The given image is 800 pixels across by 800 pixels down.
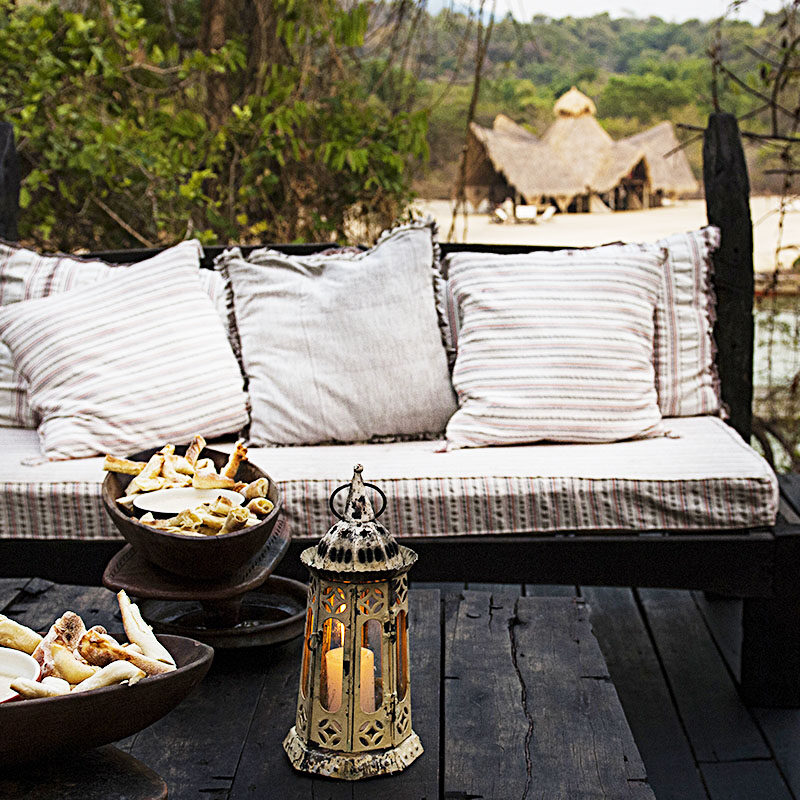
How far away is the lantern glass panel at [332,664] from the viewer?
1.05 m

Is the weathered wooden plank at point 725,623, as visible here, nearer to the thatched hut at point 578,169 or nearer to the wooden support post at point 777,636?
the wooden support post at point 777,636

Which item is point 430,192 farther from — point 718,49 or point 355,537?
point 355,537

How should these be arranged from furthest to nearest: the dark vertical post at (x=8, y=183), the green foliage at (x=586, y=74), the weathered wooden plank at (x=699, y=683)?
the green foliage at (x=586, y=74) < the dark vertical post at (x=8, y=183) < the weathered wooden plank at (x=699, y=683)

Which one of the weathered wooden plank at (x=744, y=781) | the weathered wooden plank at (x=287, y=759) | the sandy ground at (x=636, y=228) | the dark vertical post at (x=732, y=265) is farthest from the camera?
the sandy ground at (x=636, y=228)

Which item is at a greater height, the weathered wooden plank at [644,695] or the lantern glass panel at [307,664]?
the lantern glass panel at [307,664]

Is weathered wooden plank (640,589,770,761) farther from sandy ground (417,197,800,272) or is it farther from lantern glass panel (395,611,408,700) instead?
sandy ground (417,197,800,272)

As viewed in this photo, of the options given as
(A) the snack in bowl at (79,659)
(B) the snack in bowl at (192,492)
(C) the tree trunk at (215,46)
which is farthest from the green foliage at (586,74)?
(A) the snack in bowl at (79,659)

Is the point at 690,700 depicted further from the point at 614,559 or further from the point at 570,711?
the point at 570,711

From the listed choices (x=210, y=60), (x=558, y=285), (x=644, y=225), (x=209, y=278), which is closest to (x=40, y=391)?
(x=209, y=278)

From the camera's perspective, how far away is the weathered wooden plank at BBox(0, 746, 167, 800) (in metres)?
0.90

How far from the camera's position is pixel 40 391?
2291 millimetres

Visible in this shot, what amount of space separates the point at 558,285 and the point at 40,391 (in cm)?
118

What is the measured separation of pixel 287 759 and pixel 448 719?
19 cm

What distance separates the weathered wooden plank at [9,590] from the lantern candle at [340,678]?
61 cm
